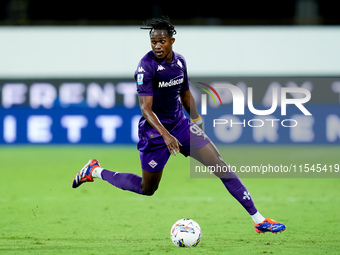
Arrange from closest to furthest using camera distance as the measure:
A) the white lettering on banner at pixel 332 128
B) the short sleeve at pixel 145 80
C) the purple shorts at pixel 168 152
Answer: the short sleeve at pixel 145 80 < the purple shorts at pixel 168 152 < the white lettering on banner at pixel 332 128

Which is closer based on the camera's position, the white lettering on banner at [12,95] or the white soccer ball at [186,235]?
the white soccer ball at [186,235]

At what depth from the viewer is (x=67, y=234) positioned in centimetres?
681

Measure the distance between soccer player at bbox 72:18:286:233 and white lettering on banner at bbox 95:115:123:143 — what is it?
9668mm

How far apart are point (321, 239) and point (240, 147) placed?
9.90 m

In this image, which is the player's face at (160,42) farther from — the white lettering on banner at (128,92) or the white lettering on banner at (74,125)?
the white lettering on banner at (74,125)

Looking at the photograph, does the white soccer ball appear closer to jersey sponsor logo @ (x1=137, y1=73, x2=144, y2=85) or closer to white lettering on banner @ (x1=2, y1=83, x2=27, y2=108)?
jersey sponsor logo @ (x1=137, y1=73, x2=144, y2=85)

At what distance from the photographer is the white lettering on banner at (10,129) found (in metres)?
16.2

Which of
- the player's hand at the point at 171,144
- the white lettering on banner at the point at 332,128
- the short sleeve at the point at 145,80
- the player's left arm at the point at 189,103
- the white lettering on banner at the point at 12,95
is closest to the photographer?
the player's hand at the point at 171,144

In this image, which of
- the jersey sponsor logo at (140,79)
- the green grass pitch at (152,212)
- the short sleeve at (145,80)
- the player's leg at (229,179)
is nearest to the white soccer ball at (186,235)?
the green grass pitch at (152,212)

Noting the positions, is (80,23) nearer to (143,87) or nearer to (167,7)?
(167,7)

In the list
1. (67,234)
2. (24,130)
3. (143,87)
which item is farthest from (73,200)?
(24,130)

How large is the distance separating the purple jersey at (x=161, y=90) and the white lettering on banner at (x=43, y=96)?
1004 centimetres

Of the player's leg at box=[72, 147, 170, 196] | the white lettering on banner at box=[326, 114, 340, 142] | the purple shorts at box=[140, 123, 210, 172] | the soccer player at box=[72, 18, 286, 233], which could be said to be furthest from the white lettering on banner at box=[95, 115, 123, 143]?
the purple shorts at box=[140, 123, 210, 172]

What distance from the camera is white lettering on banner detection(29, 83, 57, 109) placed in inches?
641
